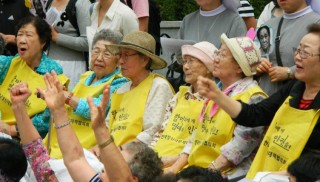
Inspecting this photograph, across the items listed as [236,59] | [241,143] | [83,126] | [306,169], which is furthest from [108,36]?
[306,169]

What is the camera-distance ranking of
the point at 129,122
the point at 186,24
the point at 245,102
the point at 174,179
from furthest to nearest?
the point at 186,24 → the point at 129,122 → the point at 245,102 → the point at 174,179

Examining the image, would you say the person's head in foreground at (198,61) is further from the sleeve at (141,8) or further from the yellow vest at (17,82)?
the sleeve at (141,8)

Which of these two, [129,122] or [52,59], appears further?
[52,59]

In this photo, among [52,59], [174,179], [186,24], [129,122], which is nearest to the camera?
[174,179]

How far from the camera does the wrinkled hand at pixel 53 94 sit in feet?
16.7

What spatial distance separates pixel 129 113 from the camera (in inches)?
Result: 269

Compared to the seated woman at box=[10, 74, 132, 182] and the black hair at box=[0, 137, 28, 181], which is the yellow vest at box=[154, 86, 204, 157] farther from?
the black hair at box=[0, 137, 28, 181]

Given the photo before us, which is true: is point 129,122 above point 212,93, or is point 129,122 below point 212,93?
below

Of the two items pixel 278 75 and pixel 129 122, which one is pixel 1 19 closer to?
pixel 129 122

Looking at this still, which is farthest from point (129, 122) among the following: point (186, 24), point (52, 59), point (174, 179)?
point (174, 179)

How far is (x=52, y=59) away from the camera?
845cm

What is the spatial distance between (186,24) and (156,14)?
123cm

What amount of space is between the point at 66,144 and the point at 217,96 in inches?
41.5

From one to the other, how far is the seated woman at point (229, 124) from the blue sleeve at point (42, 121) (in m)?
1.84
